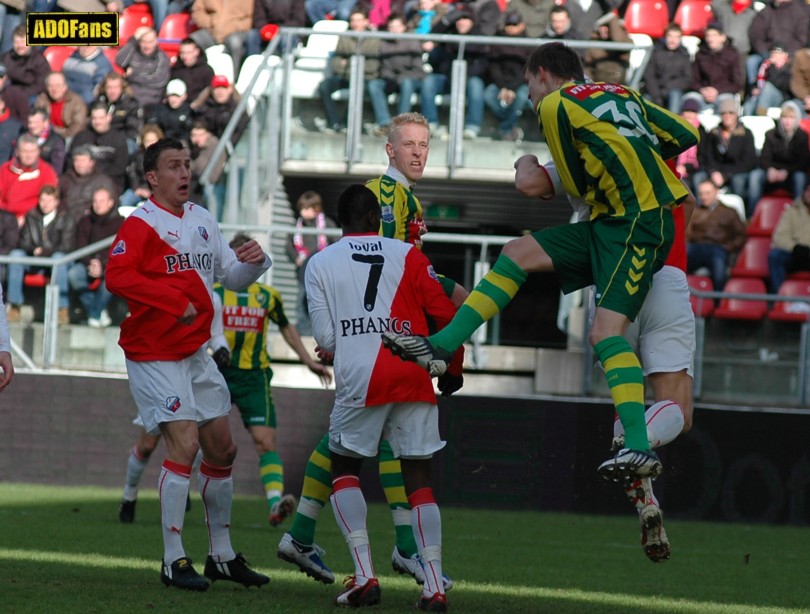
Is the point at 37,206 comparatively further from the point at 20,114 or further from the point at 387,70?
the point at 387,70

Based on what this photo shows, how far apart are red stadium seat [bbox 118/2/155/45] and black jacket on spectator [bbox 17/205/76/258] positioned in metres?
5.52

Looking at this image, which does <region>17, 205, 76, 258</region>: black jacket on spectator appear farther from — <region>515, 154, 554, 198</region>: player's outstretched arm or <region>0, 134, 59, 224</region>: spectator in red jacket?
<region>515, 154, 554, 198</region>: player's outstretched arm

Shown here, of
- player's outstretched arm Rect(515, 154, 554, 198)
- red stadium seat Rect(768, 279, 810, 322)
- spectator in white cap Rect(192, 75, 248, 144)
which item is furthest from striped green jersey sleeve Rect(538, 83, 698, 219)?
spectator in white cap Rect(192, 75, 248, 144)

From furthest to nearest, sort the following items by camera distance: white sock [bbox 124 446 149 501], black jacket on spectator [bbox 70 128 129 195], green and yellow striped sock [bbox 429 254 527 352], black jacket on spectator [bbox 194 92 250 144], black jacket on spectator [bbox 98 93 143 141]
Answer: black jacket on spectator [bbox 98 93 143 141], black jacket on spectator [bbox 194 92 250 144], black jacket on spectator [bbox 70 128 129 195], white sock [bbox 124 446 149 501], green and yellow striped sock [bbox 429 254 527 352]

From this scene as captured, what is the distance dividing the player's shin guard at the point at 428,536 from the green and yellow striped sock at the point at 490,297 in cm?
85

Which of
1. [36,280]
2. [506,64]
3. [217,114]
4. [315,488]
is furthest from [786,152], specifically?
[315,488]

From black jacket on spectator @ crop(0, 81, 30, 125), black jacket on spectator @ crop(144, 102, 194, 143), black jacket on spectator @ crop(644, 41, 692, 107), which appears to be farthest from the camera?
black jacket on spectator @ crop(0, 81, 30, 125)

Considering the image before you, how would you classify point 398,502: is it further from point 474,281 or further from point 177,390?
point 474,281

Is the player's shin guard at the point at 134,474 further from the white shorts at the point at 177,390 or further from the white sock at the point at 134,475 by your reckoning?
the white shorts at the point at 177,390

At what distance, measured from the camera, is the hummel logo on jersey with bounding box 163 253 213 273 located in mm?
7621

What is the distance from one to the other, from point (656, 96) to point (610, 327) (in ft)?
37.0

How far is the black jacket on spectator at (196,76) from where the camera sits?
1870 centimetres

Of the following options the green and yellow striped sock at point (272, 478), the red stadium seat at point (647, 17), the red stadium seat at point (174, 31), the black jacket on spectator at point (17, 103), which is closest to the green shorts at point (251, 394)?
the green and yellow striped sock at point (272, 478)

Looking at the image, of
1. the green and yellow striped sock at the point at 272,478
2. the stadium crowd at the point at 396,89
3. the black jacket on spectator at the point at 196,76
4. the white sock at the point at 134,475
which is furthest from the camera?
the black jacket on spectator at the point at 196,76
